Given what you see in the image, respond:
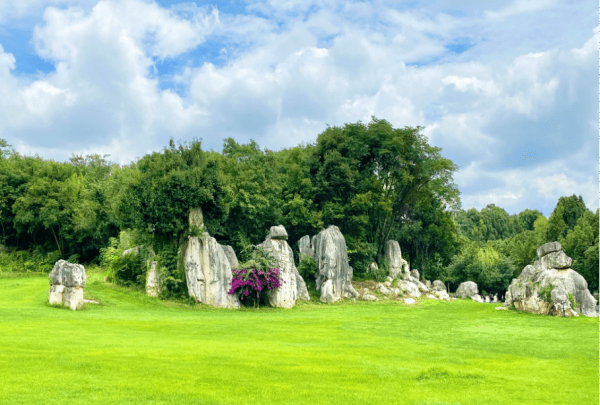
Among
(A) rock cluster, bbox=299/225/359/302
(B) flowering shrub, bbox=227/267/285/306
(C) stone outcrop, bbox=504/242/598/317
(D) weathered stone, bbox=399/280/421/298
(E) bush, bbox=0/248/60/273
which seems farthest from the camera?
(E) bush, bbox=0/248/60/273

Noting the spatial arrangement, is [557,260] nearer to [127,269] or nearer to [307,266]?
[307,266]

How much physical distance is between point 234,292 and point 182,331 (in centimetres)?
1181

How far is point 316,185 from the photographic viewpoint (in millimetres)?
43781

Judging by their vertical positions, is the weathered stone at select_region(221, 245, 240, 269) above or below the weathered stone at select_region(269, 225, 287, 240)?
below

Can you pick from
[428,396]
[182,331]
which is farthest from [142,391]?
[182,331]

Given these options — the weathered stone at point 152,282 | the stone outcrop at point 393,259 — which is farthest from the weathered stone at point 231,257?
the stone outcrop at point 393,259

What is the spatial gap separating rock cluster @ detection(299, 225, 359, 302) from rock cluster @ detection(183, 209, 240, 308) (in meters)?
8.96

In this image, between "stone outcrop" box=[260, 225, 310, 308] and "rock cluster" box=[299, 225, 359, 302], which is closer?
"stone outcrop" box=[260, 225, 310, 308]

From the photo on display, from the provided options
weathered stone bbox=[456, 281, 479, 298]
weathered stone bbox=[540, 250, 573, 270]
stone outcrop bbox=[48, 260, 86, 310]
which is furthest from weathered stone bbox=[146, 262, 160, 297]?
weathered stone bbox=[456, 281, 479, 298]

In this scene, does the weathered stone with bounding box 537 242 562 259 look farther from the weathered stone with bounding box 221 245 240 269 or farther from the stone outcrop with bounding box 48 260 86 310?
the stone outcrop with bounding box 48 260 86 310

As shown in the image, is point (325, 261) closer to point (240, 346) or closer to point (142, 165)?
point (142, 165)

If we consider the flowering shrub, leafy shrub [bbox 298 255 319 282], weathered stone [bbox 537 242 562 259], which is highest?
weathered stone [bbox 537 242 562 259]

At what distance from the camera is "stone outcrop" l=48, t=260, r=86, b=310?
24406 mm

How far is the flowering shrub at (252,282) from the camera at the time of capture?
30.5 m
